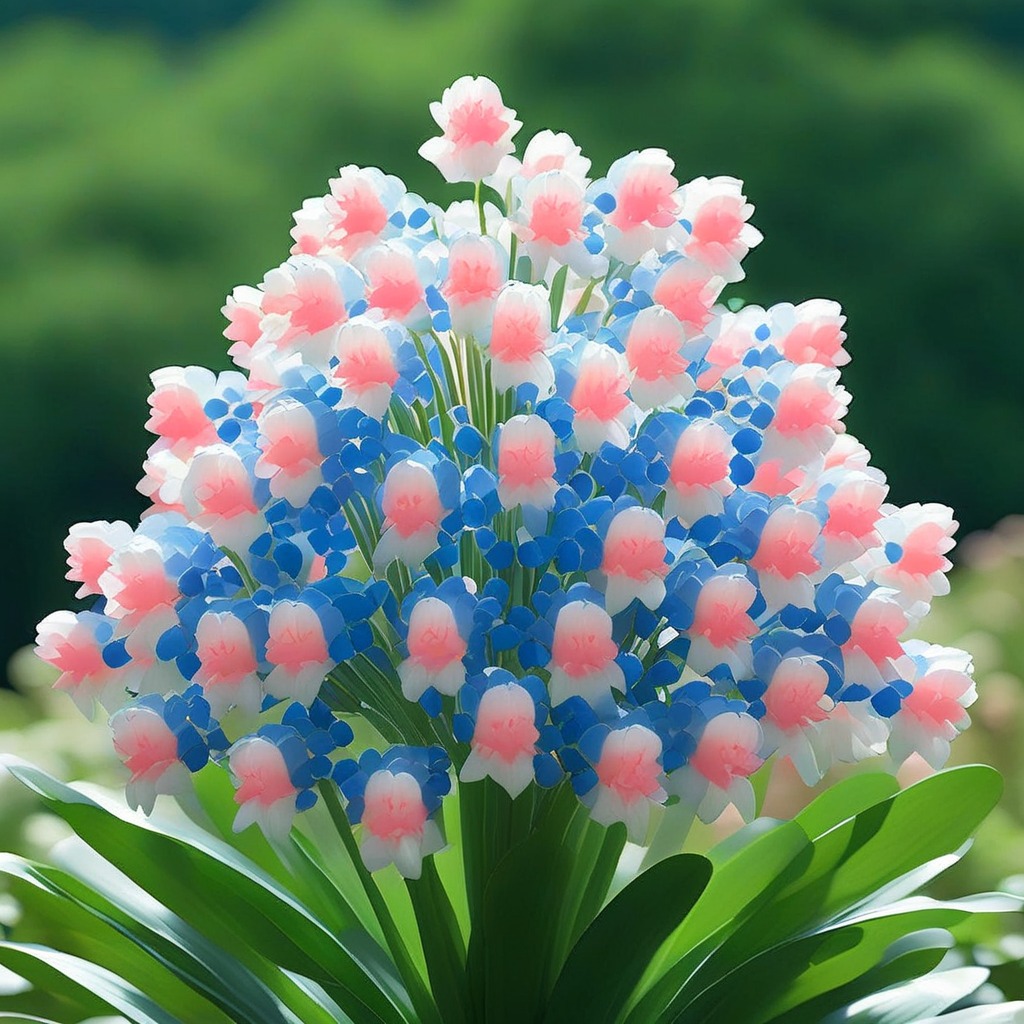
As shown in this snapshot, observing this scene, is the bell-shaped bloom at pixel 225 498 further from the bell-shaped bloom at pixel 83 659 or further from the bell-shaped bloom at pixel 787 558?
the bell-shaped bloom at pixel 787 558

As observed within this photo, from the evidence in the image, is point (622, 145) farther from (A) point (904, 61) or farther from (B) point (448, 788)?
(B) point (448, 788)

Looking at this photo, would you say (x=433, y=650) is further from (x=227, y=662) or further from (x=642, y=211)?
(x=642, y=211)

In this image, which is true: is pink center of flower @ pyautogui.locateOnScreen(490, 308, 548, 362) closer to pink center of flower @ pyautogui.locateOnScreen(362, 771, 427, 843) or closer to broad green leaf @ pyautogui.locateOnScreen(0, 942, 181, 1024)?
pink center of flower @ pyautogui.locateOnScreen(362, 771, 427, 843)

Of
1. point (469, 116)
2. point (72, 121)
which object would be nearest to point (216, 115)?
point (72, 121)

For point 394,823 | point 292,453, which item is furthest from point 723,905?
point 292,453

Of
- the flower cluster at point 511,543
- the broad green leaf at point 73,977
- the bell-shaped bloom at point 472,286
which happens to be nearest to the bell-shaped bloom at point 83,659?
the flower cluster at point 511,543
